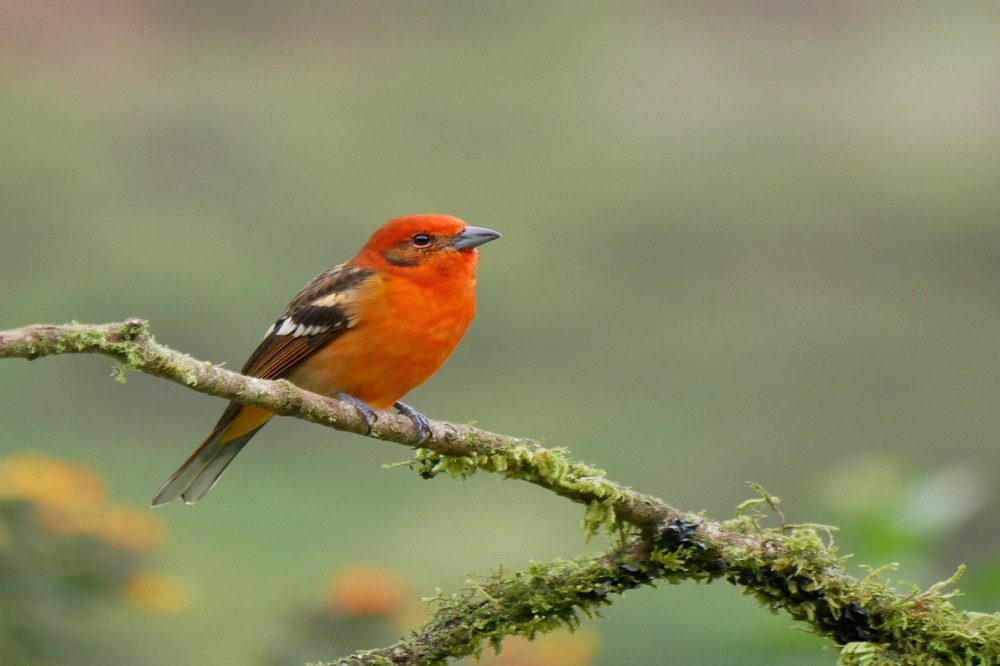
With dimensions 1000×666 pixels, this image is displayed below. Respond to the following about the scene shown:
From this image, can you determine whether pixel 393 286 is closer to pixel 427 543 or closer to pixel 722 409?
pixel 427 543

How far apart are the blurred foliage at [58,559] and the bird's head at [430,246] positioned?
101 centimetres

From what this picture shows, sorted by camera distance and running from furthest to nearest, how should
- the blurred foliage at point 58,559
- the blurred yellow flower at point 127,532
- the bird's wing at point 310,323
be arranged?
the bird's wing at point 310,323 → the blurred yellow flower at point 127,532 → the blurred foliage at point 58,559

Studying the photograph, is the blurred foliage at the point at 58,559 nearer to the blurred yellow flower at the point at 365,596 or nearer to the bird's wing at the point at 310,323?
the blurred yellow flower at the point at 365,596

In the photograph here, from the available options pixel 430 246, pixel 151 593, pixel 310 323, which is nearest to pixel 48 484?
pixel 151 593

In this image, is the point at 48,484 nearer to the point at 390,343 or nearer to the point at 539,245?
the point at 390,343

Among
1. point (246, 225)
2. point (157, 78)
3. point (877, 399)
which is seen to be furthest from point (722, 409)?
point (157, 78)

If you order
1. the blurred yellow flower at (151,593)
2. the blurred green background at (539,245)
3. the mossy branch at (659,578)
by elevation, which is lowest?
the mossy branch at (659,578)

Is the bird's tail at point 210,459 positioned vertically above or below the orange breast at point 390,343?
below

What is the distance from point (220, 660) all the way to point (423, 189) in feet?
11.1

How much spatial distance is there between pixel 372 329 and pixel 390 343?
7 centimetres

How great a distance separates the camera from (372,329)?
11.7 ft

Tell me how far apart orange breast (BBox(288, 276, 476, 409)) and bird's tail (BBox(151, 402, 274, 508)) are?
0.61 ft

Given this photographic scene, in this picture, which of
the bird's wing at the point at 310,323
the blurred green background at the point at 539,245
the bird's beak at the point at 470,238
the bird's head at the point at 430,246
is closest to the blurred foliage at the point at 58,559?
the bird's wing at the point at 310,323

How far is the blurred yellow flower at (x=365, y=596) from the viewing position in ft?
11.8
